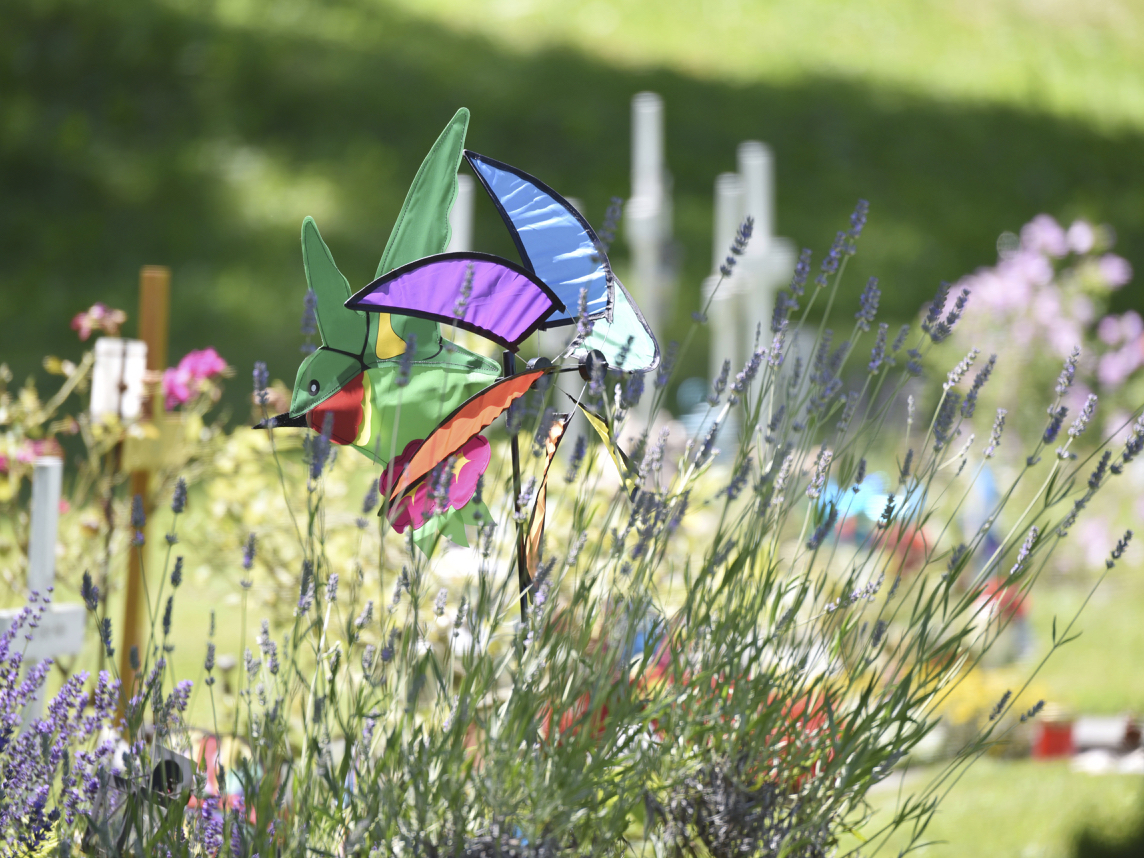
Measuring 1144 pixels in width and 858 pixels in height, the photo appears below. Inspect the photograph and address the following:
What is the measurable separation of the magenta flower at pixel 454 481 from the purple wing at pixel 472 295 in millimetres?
157

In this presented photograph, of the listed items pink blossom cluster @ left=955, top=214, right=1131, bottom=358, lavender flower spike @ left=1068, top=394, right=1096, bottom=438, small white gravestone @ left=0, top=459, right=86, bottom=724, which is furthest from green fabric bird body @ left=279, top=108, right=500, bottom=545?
pink blossom cluster @ left=955, top=214, right=1131, bottom=358

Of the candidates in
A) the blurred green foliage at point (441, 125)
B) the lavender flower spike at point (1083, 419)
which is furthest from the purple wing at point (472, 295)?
the blurred green foliage at point (441, 125)

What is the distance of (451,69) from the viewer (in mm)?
11586

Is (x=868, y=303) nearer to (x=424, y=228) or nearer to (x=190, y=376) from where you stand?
(x=424, y=228)

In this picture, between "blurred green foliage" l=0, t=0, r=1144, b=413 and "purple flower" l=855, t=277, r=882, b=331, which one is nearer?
"purple flower" l=855, t=277, r=882, b=331

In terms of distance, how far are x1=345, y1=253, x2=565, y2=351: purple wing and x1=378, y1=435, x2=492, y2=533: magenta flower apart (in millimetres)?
157

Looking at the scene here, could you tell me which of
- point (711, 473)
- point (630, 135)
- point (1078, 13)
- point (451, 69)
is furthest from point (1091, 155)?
point (711, 473)

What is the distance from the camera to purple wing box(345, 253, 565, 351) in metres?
1.39

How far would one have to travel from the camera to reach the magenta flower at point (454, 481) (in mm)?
1407

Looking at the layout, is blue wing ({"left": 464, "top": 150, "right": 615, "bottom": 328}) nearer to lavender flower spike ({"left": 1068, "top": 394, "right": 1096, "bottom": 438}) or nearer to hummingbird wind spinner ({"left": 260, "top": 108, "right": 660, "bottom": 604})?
hummingbird wind spinner ({"left": 260, "top": 108, "right": 660, "bottom": 604})

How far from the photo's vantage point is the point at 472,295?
4.76ft

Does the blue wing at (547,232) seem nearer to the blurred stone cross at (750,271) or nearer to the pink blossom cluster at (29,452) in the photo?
the pink blossom cluster at (29,452)

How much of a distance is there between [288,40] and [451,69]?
1.81m

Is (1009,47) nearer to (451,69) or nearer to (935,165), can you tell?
(935,165)
